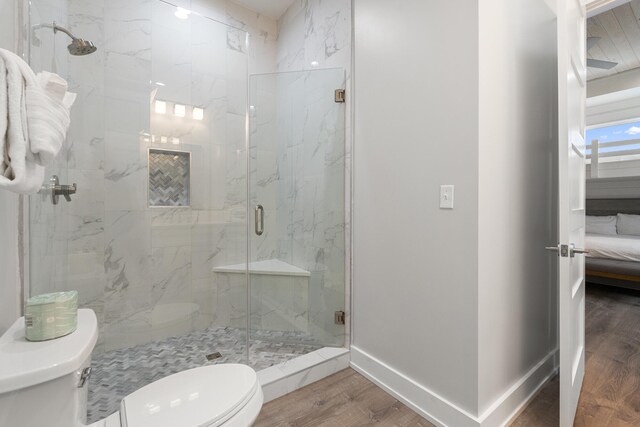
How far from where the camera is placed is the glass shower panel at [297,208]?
2152 millimetres

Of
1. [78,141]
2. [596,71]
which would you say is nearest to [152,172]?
[78,141]

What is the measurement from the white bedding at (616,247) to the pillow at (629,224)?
0.21 meters

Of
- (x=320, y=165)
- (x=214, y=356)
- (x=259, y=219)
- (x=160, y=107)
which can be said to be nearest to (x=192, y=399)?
(x=214, y=356)

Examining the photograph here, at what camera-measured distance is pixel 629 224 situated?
407 centimetres

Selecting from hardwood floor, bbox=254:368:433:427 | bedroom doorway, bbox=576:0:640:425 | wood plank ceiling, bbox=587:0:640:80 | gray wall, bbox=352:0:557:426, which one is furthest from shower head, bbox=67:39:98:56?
wood plank ceiling, bbox=587:0:640:80

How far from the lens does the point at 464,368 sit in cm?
134

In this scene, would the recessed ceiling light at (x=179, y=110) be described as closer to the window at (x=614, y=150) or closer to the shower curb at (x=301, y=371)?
the shower curb at (x=301, y=371)

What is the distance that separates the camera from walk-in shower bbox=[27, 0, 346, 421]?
1.84 m

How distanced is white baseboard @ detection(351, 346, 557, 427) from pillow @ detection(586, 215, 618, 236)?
3656 millimetres

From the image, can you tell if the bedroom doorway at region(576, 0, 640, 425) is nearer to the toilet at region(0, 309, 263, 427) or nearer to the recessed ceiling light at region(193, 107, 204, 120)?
the toilet at region(0, 309, 263, 427)

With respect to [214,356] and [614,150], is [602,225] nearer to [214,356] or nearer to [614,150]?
[614,150]

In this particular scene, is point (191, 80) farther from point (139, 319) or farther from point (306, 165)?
point (139, 319)

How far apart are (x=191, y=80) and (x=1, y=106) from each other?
5.61 feet

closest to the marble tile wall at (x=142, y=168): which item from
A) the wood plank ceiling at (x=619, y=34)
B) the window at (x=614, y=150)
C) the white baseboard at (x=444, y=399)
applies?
the white baseboard at (x=444, y=399)
